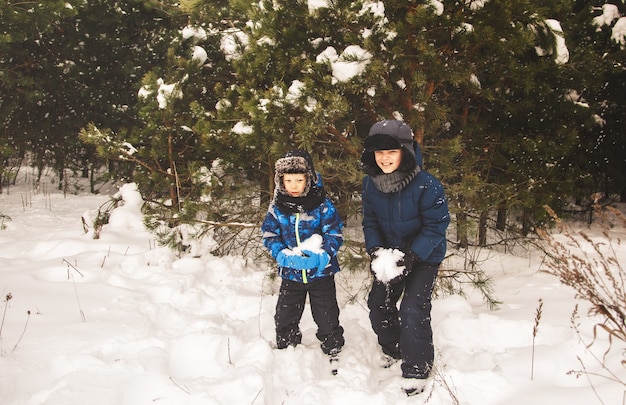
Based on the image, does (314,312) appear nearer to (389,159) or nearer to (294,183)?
(294,183)

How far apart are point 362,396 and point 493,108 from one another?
15.2ft

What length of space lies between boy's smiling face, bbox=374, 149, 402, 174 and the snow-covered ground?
151 centimetres

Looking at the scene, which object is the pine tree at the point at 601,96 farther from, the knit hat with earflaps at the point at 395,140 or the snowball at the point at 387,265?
the snowball at the point at 387,265

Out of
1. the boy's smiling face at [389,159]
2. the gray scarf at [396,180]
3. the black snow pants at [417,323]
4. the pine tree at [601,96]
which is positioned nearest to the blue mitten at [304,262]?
the black snow pants at [417,323]

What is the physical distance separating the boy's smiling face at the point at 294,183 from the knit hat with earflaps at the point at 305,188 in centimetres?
2

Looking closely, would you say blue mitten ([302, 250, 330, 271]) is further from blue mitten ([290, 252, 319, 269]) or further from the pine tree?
the pine tree

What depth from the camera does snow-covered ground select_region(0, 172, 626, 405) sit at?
269cm

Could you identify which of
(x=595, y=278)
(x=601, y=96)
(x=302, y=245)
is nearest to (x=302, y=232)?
(x=302, y=245)

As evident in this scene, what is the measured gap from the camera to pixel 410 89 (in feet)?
14.0

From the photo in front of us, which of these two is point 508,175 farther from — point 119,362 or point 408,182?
point 119,362

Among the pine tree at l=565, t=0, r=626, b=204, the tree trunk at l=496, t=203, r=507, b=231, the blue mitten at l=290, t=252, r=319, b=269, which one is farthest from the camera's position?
→ the tree trunk at l=496, t=203, r=507, b=231

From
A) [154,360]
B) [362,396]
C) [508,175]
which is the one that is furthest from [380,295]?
[508,175]

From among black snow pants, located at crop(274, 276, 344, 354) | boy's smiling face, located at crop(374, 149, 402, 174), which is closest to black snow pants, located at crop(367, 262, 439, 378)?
black snow pants, located at crop(274, 276, 344, 354)

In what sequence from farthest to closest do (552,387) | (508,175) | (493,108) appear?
(493,108) < (508,175) < (552,387)
